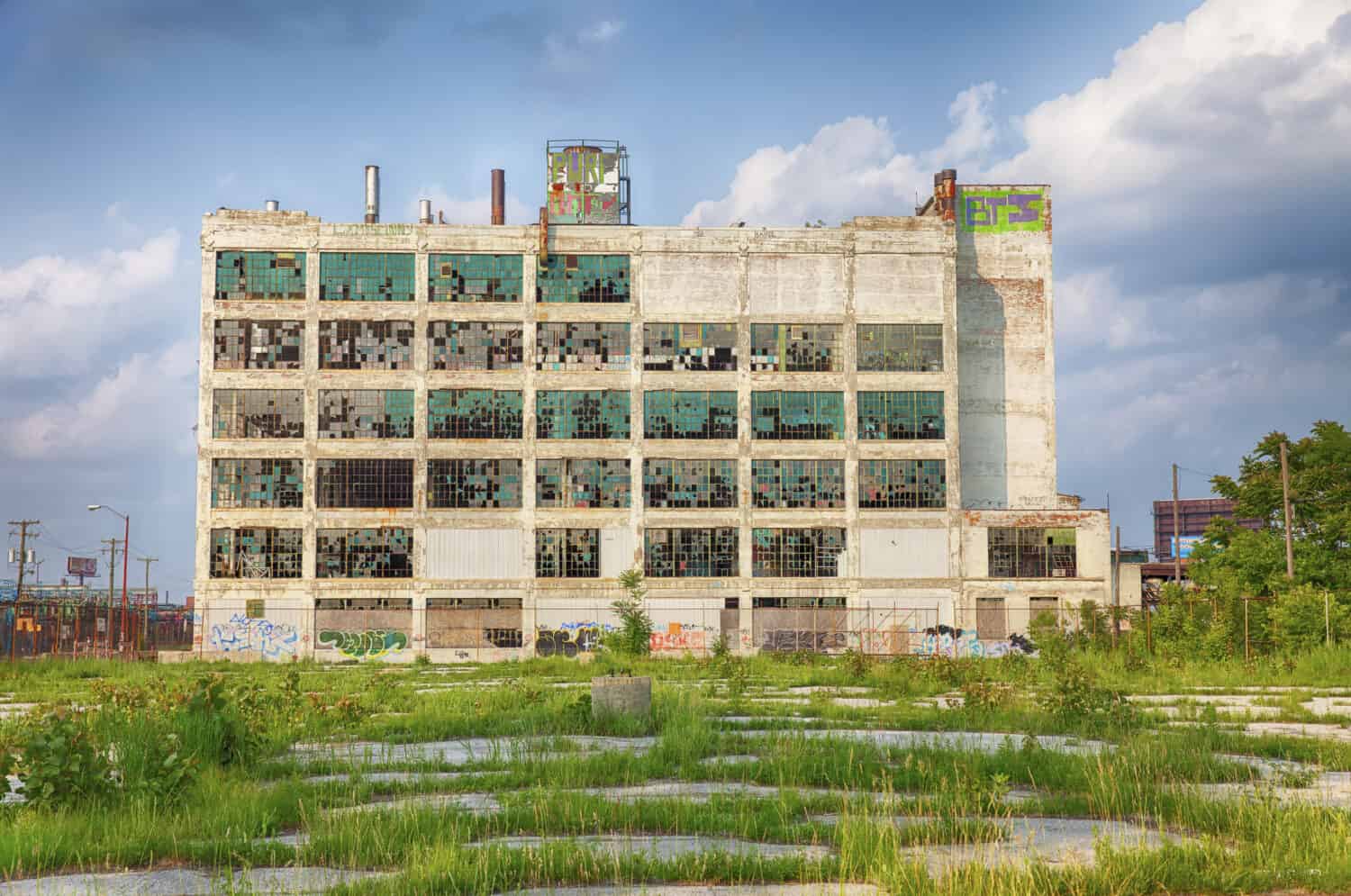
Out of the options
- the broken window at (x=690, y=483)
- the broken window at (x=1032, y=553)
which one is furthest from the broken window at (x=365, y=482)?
the broken window at (x=1032, y=553)

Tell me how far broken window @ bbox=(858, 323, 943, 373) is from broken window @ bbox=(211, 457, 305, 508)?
2645cm

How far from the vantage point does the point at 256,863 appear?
9609 mm

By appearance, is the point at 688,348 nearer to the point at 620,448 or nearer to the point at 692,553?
the point at 620,448

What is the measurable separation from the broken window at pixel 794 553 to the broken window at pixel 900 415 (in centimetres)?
514

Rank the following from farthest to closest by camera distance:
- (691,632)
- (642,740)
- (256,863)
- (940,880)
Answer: (691,632), (642,740), (256,863), (940,880)

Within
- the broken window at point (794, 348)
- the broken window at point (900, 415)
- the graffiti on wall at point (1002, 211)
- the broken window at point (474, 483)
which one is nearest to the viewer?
the broken window at point (474, 483)

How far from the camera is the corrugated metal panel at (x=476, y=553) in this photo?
184ft

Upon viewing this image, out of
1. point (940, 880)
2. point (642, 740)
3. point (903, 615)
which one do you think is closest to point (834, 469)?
point (903, 615)

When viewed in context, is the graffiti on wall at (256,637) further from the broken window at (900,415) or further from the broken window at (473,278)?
the broken window at (900,415)

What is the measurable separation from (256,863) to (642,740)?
25.4ft

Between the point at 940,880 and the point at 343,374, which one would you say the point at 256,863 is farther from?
the point at 343,374

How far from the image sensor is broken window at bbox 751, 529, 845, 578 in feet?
186

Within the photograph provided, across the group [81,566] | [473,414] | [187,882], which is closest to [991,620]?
[473,414]

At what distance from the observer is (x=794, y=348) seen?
57969 millimetres
